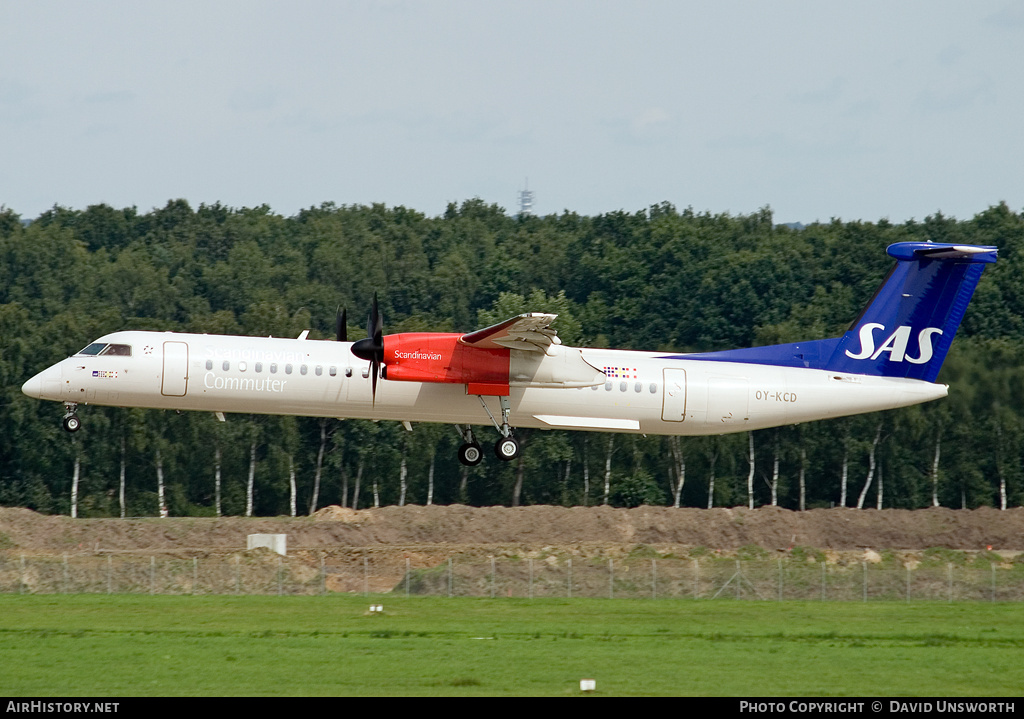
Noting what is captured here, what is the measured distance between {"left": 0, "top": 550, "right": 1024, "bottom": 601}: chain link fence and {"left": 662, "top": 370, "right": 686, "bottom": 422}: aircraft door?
239 inches

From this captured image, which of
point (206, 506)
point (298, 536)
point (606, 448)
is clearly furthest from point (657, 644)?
point (206, 506)

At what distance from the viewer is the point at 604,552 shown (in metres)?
41.2

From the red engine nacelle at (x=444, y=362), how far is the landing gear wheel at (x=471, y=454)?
5.48 feet

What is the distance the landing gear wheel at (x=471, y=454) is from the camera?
1163 inches

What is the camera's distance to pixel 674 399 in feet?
96.9

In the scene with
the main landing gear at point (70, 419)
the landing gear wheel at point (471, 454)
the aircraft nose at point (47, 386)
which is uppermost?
the aircraft nose at point (47, 386)

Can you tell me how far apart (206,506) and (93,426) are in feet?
→ 20.8

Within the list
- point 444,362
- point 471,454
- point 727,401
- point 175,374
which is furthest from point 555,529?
point 175,374

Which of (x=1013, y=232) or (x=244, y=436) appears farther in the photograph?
(x=1013, y=232)

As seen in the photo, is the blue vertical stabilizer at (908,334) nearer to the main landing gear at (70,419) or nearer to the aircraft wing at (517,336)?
the aircraft wing at (517,336)

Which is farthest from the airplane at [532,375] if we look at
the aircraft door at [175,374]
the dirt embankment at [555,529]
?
the dirt embankment at [555,529]

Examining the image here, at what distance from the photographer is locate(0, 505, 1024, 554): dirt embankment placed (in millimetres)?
43875

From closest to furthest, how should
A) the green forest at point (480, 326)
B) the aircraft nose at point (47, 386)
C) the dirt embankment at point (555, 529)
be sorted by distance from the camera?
the aircraft nose at point (47, 386) < the dirt embankment at point (555, 529) < the green forest at point (480, 326)
